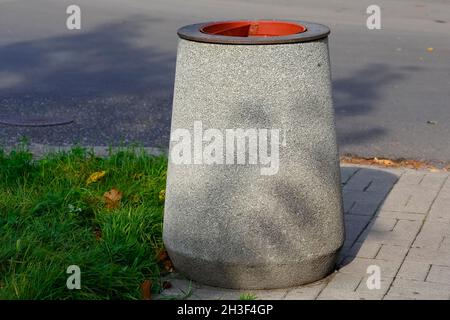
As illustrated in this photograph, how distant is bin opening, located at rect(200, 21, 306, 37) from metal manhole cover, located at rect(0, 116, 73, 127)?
368cm

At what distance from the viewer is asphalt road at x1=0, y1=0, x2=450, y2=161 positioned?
27.9ft

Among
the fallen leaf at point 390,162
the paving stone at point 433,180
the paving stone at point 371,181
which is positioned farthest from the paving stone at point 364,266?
the fallen leaf at point 390,162

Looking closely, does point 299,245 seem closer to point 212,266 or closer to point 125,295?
point 212,266

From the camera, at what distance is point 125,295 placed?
4828 mm

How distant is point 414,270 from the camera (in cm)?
527

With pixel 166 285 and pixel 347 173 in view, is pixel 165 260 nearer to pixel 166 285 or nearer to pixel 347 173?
pixel 166 285

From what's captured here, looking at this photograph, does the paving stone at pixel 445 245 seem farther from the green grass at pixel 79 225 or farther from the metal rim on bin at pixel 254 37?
the green grass at pixel 79 225

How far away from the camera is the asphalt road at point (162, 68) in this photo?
8508 mm

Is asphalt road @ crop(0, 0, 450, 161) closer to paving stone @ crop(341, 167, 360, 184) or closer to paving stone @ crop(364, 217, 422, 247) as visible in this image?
paving stone @ crop(341, 167, 360, 184)

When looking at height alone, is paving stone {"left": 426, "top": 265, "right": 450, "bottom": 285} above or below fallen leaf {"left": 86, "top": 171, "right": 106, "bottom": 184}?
below

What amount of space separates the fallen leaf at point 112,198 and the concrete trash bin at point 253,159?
0.90m

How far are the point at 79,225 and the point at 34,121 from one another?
331cm

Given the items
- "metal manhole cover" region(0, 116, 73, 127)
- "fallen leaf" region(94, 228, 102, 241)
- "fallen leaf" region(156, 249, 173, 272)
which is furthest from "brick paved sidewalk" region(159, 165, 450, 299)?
"metal manhole cover" region(0, 116, 73, 127)
